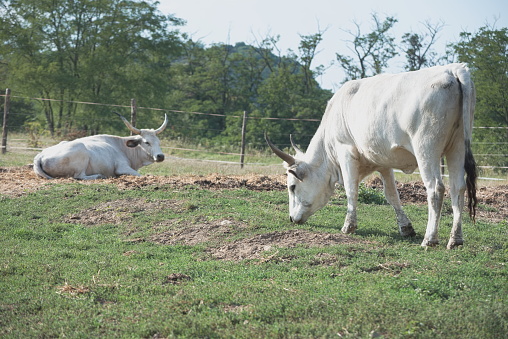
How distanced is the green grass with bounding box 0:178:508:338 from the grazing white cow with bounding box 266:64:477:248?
429mm

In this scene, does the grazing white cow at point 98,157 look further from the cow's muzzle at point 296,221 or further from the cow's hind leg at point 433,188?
the cow's hind leg at point 433,188

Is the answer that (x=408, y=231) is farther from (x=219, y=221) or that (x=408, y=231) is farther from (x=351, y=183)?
(x=219, y=221)

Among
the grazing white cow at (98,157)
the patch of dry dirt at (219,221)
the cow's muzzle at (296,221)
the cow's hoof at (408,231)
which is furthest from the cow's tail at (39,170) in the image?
the cow's hoof at (408,231)

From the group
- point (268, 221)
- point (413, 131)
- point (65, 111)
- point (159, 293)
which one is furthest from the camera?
point (65, 111)

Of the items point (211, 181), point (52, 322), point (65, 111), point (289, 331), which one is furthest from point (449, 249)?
point (65, 111)

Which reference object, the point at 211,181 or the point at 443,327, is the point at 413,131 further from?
the point at 211,181

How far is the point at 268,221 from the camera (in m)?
7.61

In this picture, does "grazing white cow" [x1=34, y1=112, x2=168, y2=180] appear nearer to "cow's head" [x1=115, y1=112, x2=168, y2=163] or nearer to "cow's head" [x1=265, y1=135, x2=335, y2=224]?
"cow's head" [x1=115, y1=112, x2=168, y2=163]

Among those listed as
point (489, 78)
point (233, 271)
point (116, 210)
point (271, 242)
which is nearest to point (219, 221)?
point (271, 242)

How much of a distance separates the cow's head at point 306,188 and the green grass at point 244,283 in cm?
29

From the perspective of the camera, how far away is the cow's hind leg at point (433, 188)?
5.95 meters

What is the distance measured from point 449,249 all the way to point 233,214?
299 centimetres

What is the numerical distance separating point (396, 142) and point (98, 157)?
7.76m

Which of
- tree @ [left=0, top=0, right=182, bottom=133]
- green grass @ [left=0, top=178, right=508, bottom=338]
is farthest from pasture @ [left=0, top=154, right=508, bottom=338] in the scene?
tree @ [left=0, top=0, right=182, bottom=133]
